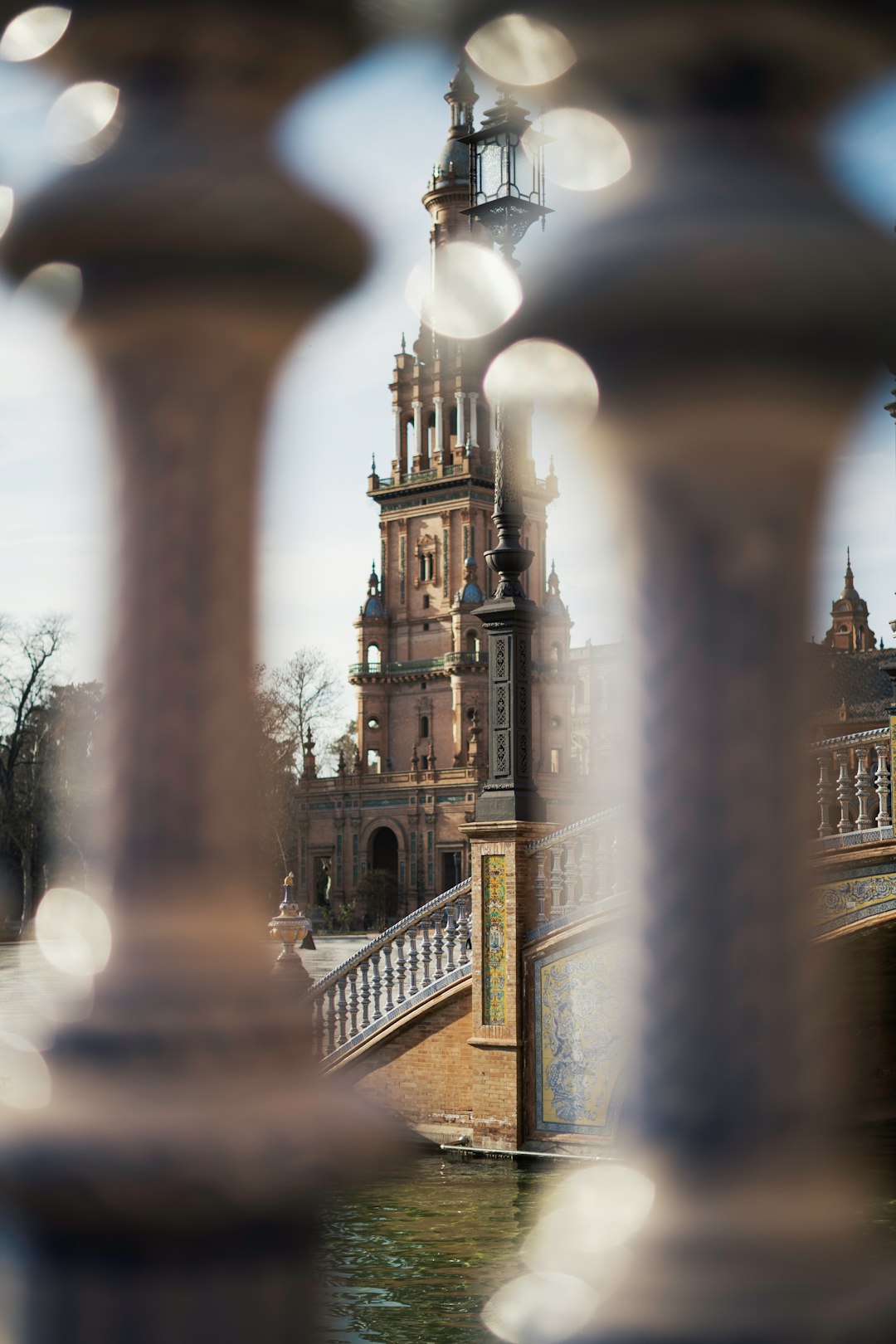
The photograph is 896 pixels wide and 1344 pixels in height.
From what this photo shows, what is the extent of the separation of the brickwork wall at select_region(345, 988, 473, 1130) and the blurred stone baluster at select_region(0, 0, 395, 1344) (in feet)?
33.1

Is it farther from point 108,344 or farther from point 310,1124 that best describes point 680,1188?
point 108,344

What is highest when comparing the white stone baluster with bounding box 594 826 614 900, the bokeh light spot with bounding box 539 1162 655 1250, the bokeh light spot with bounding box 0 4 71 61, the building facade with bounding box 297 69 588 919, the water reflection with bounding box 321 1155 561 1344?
the building facade with bounding box 297 69 588 919

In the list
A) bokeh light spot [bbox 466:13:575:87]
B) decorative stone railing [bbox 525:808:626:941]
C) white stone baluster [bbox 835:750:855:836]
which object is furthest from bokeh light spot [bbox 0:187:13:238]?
decorative stone railing [bbox 525:808:626:941]

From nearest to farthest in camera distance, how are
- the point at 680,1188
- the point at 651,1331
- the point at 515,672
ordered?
the point at 651,1331, the point at 680,1188, the point at 515,672

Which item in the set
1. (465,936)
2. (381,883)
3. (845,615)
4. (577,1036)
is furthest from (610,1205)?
(381,883)

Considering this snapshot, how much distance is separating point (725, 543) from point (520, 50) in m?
0.53

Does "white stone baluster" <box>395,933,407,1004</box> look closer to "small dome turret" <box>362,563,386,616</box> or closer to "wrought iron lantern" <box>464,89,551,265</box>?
"wrought iron lantern" <box>464,89,551,265</box>

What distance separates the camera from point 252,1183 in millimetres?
1487

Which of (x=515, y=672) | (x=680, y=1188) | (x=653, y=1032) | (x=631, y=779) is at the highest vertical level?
(x=515, y=672)

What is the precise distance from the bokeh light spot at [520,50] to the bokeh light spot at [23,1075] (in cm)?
108

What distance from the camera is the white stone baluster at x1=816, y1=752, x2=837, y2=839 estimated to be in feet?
31.4

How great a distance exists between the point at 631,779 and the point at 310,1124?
1.54 ft

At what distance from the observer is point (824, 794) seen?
9.70 m

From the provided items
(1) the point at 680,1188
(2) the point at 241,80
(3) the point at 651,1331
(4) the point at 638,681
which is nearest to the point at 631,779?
(4) the point at 638,681
